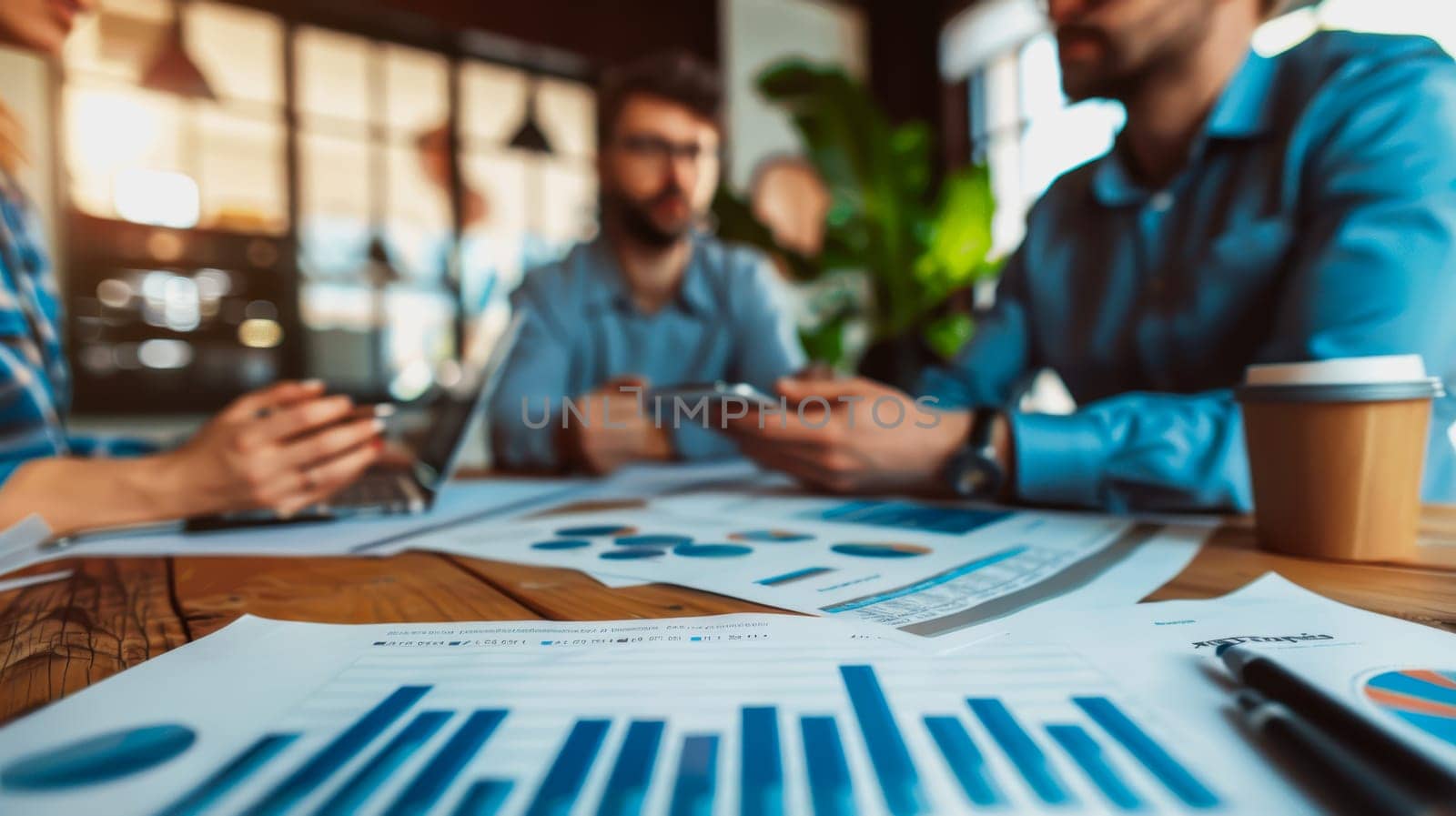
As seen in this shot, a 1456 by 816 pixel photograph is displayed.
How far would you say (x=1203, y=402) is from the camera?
612 mm

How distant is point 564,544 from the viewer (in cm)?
50

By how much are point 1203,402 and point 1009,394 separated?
0.50m

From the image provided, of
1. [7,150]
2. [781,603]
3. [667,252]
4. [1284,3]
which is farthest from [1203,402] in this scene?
[7,150]

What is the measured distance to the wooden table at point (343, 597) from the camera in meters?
0.31

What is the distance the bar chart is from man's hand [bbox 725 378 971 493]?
14.8 inches

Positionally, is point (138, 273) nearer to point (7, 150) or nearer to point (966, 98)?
point (7, 150)

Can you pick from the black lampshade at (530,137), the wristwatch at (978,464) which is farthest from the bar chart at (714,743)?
the black lampshade at (530,137)

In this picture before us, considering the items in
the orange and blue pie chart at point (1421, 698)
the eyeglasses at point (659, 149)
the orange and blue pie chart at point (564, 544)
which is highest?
the eyeglasses at point (659, 149)

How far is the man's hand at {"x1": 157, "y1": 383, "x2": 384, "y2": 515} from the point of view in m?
0.60

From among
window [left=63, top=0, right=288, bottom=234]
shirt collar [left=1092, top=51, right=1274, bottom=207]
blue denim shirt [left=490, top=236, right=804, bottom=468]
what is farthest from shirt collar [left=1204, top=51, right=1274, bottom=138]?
window [left=63, top=0, right=288, bottom=234]

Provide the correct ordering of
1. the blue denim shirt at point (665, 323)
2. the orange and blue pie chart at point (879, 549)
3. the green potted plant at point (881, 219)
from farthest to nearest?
the green potted plant at point (881, 219) → the blue denim shirt at point (665, 323) → the orange and blue pie chart at point (879, 549)

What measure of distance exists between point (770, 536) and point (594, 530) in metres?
0.14

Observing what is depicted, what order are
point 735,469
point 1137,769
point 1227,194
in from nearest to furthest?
1. point 1137,769
2. point 1227,194
3. point 735,469

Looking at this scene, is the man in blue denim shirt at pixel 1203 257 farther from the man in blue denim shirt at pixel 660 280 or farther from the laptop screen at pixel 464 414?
the man in blue denim shirt at pixel 660 280
